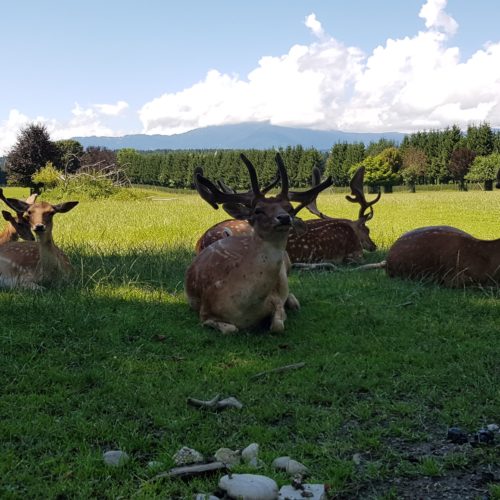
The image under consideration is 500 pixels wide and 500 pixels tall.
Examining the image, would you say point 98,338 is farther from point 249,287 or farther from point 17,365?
point 249,287

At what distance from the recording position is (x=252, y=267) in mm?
5605

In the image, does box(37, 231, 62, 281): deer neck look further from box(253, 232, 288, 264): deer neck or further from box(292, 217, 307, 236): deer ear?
box(292, 217, 307, 236): deer ear

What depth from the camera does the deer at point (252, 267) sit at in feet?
18.0

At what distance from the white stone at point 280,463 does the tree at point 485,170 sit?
62.5m

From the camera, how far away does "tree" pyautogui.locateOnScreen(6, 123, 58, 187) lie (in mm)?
50625

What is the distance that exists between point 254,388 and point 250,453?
103 cm

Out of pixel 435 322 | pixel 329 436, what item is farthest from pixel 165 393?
pixel 435 322

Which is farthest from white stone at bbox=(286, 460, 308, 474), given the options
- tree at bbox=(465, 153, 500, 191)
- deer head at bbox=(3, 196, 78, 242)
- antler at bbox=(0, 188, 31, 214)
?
tree at bbox=(465, 153, 500, 191)

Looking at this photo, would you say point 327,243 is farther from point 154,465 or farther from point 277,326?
point 154,465

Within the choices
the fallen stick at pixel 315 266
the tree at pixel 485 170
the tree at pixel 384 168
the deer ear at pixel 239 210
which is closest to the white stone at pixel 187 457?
the deer ear at pixel 239 210

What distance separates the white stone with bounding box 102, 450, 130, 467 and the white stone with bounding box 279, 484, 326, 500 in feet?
2.96

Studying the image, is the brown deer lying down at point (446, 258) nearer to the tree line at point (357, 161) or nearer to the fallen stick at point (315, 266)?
the fallen stick at point (315, 266)

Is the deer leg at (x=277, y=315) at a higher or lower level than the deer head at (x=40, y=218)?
lower

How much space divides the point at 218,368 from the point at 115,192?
25.2 meters
